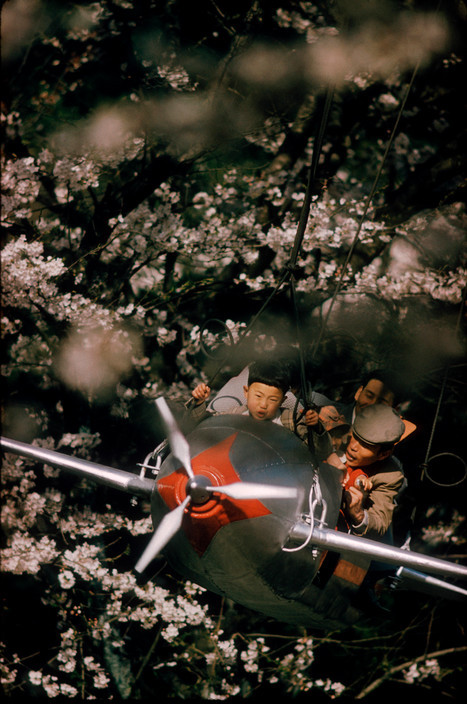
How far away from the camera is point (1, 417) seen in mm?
8141

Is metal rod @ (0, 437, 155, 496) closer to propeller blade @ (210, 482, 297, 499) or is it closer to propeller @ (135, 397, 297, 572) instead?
propeller @ (135, 397, 297, 572)

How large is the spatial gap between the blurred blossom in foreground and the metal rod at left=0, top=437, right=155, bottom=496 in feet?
10.4

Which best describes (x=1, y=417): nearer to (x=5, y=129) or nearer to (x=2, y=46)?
(x=5, y=129)

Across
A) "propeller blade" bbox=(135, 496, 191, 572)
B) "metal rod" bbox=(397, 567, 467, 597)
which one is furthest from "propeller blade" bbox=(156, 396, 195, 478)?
"metal rod" bbox=(397, 567, 467, 597)

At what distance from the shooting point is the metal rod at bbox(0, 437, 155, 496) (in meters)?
4.23

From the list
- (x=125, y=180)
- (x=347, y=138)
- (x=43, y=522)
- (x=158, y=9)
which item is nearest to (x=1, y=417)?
(x=43, y=522)

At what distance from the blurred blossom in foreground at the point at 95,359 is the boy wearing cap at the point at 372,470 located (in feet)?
14.3

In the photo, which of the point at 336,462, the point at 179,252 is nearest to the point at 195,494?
the point at 336,462

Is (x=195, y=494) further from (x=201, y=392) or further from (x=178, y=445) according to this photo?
(x=201, y=392)

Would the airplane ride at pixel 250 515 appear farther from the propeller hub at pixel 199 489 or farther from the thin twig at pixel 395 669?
the thin twig at pixel 395 669

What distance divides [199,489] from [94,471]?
131 centimetres

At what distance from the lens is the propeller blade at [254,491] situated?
3.44 m

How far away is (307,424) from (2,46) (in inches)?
284

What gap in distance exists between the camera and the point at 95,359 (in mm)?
7895
